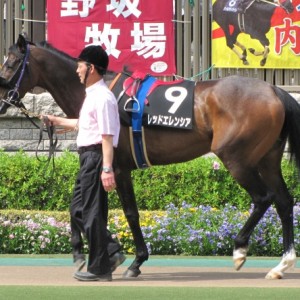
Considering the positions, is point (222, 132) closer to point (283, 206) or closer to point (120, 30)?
point (283, 206)

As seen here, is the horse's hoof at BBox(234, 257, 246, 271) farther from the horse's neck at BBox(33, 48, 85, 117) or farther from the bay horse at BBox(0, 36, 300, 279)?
the horse's neck at BBox(33, 48, 85, 117)

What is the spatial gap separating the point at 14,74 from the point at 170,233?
8.79 feet

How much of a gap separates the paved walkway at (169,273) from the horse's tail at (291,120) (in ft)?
3.96

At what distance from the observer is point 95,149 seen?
9.08 metres

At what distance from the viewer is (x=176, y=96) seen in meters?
9.92

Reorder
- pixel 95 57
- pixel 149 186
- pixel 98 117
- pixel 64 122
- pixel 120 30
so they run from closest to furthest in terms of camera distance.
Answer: pixel 98 117 < pixel 95 57 < pixel 64 122 < pixel 149 186 < pixel 120 30

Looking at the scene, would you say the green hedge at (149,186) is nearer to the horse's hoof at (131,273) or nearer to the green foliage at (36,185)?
the green foliage at (36,185)

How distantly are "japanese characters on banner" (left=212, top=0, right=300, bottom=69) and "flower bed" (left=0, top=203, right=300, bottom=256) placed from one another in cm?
276

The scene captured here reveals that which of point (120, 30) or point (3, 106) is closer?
point (3, 106)

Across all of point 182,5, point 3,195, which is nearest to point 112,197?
point 3,195

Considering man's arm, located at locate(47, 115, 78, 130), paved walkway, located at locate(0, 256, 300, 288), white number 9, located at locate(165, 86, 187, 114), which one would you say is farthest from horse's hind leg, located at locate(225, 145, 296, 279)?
man's arm, located at locate(47, 115, 78, 130)

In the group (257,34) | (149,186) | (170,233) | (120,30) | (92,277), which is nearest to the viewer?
(92,277)

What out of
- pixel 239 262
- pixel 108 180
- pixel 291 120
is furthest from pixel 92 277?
pixel 291 120

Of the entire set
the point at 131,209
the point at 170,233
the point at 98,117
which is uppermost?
the point at 98,117
